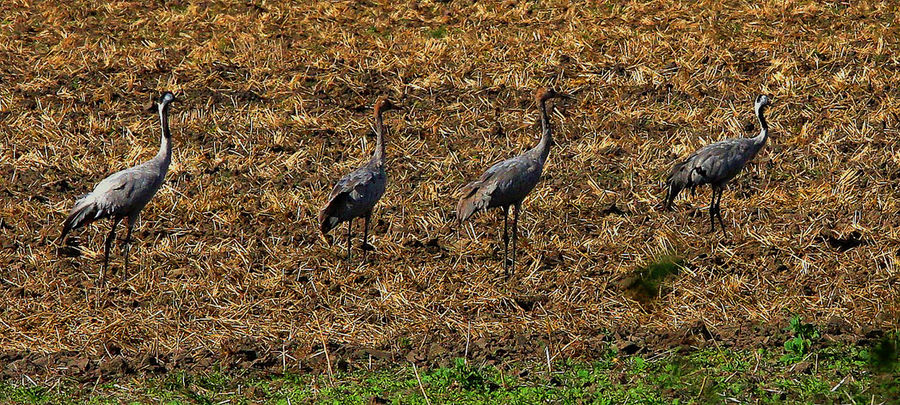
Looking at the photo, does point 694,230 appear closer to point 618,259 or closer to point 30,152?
point 618,259

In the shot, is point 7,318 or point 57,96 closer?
point 7,318

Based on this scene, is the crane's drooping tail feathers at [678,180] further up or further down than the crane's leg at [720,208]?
further up

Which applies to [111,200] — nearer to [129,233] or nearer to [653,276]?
[129,233]

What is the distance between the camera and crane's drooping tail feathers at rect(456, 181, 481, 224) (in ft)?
28.2

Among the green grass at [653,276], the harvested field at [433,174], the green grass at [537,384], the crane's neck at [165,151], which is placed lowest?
the harvested field at [433,174]

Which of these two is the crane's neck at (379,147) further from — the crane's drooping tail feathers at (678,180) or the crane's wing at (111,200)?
the crane's drooping tail feathers at (678,180)

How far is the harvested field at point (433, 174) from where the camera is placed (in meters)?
7.43

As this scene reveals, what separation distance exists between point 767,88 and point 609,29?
2338mm

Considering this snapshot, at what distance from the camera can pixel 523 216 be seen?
949 centimetres

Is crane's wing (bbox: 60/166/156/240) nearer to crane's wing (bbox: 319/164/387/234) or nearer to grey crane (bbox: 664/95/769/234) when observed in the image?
crane's wing (bbox: 319/164/387/234)

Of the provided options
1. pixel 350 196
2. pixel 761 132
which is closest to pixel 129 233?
pixel 350 196

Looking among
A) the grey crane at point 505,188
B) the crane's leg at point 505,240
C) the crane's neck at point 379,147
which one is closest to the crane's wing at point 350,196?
the crane's neck at point 379,147

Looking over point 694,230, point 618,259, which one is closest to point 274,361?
point 618,259

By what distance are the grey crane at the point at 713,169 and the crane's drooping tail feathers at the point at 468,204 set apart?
169cm
